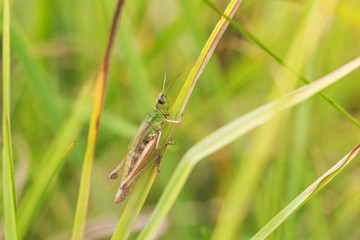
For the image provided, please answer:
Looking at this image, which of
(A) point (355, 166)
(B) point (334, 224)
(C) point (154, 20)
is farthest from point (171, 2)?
(B) point (334, 224)

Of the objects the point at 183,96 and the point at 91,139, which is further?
the point at 183,96

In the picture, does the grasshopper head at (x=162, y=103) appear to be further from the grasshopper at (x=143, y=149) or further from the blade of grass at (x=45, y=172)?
the blade of grass at (x=45, y=172)

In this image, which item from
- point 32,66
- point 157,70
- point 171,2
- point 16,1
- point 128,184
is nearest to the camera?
point 128,184

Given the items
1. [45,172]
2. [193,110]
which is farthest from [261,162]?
[193,110]

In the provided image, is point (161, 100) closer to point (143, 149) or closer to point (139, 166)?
point (143, 149)

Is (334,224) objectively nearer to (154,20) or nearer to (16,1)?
(154,20)

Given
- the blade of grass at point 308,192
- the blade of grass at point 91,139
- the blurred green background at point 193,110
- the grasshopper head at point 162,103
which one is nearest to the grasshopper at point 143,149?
the grasshopper head at point 162,103

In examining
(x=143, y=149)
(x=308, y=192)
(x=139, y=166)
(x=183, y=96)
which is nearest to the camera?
(x=308, y=192)
